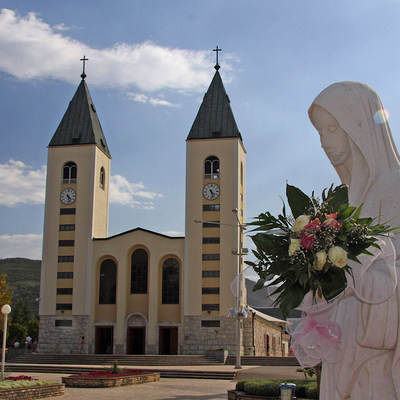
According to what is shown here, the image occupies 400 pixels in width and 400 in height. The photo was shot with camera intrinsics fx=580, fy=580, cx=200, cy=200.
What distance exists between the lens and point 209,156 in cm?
4641

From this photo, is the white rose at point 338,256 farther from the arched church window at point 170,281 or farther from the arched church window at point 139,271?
the arched church window at point 139,271

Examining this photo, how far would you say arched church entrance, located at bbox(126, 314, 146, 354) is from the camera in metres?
45.6

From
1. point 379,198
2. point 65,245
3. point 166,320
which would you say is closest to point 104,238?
point 65,245

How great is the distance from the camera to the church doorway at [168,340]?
4503cm

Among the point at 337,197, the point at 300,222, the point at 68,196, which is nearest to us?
the point at 300,222

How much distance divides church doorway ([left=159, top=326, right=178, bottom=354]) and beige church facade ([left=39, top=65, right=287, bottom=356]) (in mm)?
79

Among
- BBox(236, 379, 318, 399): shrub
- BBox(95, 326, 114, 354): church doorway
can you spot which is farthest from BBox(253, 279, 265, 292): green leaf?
BBox(95, 326, 114, 354): church doorway

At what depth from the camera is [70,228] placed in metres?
47.3

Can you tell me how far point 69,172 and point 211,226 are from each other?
13048mm

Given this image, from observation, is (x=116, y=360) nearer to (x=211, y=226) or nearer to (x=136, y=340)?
(x=136, y=340)

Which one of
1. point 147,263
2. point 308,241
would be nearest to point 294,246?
point 308,241

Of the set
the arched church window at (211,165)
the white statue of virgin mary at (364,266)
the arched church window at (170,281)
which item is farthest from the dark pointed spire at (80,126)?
the white statue of virgin mary at (364,266)

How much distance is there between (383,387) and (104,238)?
44.8 meters

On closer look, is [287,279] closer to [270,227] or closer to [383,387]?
[270,227]
